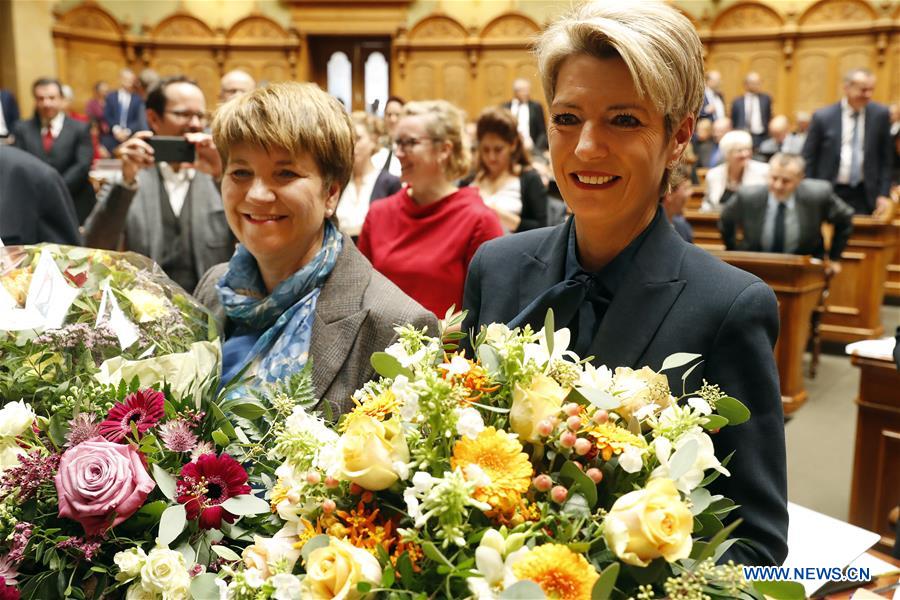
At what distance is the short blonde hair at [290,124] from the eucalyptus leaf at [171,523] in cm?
91

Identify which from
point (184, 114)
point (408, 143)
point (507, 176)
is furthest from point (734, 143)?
point (184, 114)

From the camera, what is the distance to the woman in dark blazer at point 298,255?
1693 mm

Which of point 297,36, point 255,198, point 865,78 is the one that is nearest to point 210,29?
point 297,36

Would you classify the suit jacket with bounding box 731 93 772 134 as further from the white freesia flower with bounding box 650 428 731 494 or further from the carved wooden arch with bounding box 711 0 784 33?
the white freesia flower with bounding box 650 428 731 494

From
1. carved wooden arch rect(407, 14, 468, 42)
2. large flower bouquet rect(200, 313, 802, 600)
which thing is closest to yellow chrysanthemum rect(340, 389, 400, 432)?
large flower bouquet rect(200, 313, 802, 600)

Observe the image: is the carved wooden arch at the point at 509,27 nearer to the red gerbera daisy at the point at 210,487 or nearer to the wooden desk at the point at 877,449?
the wooden desk at the point at 877,449

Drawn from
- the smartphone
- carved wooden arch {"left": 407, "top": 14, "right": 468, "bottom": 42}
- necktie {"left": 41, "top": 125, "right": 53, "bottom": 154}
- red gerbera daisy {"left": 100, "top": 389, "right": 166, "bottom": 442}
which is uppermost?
carved wooden arch {"left": 407, "top": 14, "right": 468, "bottom": 42}

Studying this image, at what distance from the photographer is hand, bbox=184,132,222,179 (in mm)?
2883

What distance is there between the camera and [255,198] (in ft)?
5.60

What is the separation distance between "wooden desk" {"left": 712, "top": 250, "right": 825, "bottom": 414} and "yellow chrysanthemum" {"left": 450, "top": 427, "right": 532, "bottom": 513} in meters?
4.80

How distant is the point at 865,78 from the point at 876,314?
277 cm

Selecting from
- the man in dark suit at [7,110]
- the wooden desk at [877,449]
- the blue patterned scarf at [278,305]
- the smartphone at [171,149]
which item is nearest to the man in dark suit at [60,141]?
the man in dark suit at [7,110]

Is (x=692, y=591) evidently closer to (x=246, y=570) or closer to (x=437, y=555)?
(x=437, y=555)

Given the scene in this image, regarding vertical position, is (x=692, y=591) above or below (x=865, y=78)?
below
